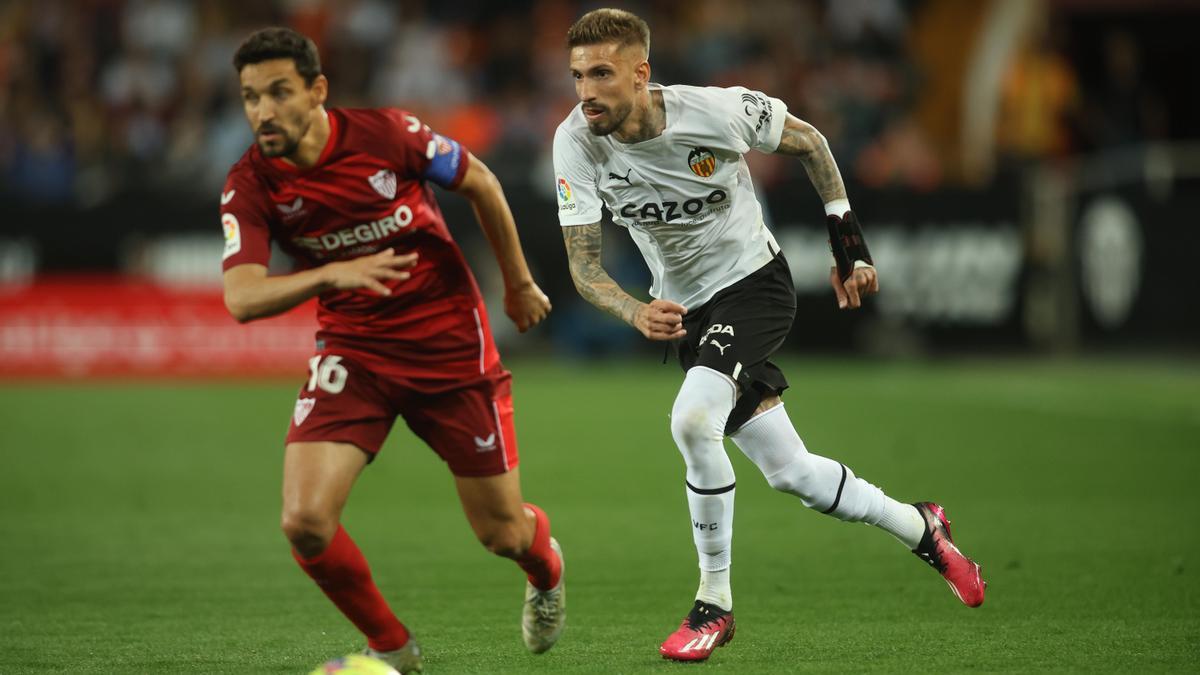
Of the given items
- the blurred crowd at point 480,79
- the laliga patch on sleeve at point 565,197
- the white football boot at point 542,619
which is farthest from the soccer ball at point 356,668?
the blurred crowd at point 480,79

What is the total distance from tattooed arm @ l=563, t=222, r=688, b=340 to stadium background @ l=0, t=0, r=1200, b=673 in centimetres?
122

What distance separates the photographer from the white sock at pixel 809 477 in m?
6.29

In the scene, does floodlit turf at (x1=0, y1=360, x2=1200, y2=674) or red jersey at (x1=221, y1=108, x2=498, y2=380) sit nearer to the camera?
red jersey at (x1=221, y1=108, x2=498, y2=380)

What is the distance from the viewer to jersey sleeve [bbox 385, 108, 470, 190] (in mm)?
5578

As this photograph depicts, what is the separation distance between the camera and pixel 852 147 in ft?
64.4

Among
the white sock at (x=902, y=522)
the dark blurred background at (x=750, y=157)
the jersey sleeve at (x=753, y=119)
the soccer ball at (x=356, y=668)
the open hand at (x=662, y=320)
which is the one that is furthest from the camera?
the dark blurred background at (x=750, y=157)

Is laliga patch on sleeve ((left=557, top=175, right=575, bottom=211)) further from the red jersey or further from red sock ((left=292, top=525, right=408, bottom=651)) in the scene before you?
red sock ((left=292, top=525, right=408, bottom=651))

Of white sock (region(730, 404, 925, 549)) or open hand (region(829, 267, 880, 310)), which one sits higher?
open hand (region(829, 267, 880, 310))

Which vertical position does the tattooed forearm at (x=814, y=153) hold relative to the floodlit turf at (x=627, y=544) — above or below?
above

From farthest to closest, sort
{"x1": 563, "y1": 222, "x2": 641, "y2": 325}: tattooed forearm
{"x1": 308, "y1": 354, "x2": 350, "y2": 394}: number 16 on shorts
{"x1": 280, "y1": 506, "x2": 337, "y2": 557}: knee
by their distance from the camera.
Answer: {"x1": 563, "y1": 222, "x2": 641, "y2": 325}: tattooed forearm → {"x1": 308, "y1": 354, "x2": 350, "y2": 394}: number 16 on shorts → {"x1": 280, "y1": 506, "x2": 337, "y2": 557}: knee

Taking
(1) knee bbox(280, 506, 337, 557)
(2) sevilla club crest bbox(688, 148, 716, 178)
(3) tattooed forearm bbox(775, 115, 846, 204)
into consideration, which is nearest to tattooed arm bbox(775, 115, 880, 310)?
(3) tattooed forearm bbox(775, 115, 846, 204)

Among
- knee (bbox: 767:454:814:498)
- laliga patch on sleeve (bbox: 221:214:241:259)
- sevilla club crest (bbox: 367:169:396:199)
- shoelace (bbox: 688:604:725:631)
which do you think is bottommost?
shoelace (bbox: 688:604:725:631)

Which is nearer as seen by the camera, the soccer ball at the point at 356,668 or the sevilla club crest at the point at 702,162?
the soccer ball at the point at 356,668

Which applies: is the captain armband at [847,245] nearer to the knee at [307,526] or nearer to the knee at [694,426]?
the knee at [694,426]
